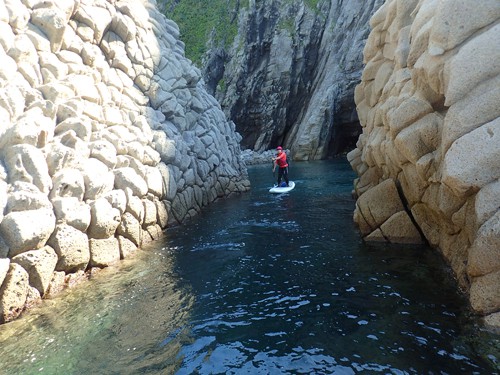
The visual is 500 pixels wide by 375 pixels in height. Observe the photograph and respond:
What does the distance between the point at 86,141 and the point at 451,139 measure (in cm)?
1044

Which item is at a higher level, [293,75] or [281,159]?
[293,75]

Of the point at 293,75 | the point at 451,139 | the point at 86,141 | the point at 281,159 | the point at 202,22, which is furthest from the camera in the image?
the point at 202,22

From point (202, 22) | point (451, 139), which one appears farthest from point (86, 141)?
point (202, 22)

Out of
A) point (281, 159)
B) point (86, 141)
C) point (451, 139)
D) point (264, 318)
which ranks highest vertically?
point (86, 141)

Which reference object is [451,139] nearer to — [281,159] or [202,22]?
[281,159]

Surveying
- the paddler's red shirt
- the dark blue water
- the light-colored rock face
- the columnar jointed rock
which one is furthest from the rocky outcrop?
the dark blue water

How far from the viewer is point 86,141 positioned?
12273 millimetres

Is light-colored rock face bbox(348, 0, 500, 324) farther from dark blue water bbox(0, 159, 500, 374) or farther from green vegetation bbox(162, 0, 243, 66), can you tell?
green vegetation bbox(162, 0, 243, 66)

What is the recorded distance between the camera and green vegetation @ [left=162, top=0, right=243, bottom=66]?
196 feet

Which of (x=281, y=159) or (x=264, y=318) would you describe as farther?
(x=281, y=159)

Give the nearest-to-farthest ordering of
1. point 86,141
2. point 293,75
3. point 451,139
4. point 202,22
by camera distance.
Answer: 1. point 451,139
2. point 86,141
3. point 293,75
4. point 202,22

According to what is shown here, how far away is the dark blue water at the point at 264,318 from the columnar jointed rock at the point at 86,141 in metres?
1.27

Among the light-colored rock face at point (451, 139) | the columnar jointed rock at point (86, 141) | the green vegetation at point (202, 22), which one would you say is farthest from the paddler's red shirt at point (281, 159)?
the green vegetation at point (202, 22)

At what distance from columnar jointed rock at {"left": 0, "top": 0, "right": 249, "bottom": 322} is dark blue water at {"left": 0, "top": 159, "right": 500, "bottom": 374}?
4.17 feet
